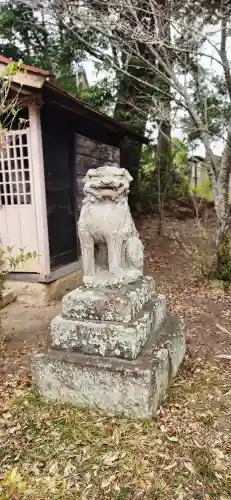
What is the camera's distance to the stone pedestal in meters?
2.51

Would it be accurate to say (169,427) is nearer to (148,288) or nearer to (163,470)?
(163,470)

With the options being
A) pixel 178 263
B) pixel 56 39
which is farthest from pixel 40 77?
pixel 56 39

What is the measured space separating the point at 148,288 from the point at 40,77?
118 inches

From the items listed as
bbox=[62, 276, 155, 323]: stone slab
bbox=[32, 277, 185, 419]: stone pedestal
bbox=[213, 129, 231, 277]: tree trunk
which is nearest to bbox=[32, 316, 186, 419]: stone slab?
bbox=[32, 277, 185, 419]: stone pedestal

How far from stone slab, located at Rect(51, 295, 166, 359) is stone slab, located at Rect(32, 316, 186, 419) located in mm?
58

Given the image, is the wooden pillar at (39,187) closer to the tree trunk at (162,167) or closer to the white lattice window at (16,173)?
the white lattice window at (16,173)

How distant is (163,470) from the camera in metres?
2.12

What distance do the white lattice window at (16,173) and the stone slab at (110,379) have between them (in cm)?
323

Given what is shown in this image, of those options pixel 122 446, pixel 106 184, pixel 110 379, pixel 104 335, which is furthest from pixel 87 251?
pixel 122 446

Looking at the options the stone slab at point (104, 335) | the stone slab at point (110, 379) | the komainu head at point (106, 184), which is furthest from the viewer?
the komainu head at point (106, 184)

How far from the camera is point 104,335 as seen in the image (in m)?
2.64

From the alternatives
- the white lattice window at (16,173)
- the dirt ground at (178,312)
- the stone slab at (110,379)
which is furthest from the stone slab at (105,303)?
Result: the white lattice window at (16,173)

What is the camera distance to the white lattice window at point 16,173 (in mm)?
5301

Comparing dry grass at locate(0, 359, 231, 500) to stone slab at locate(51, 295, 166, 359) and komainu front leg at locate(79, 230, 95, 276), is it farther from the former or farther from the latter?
komainu front leg at locate(79, 230, 95, 276)
